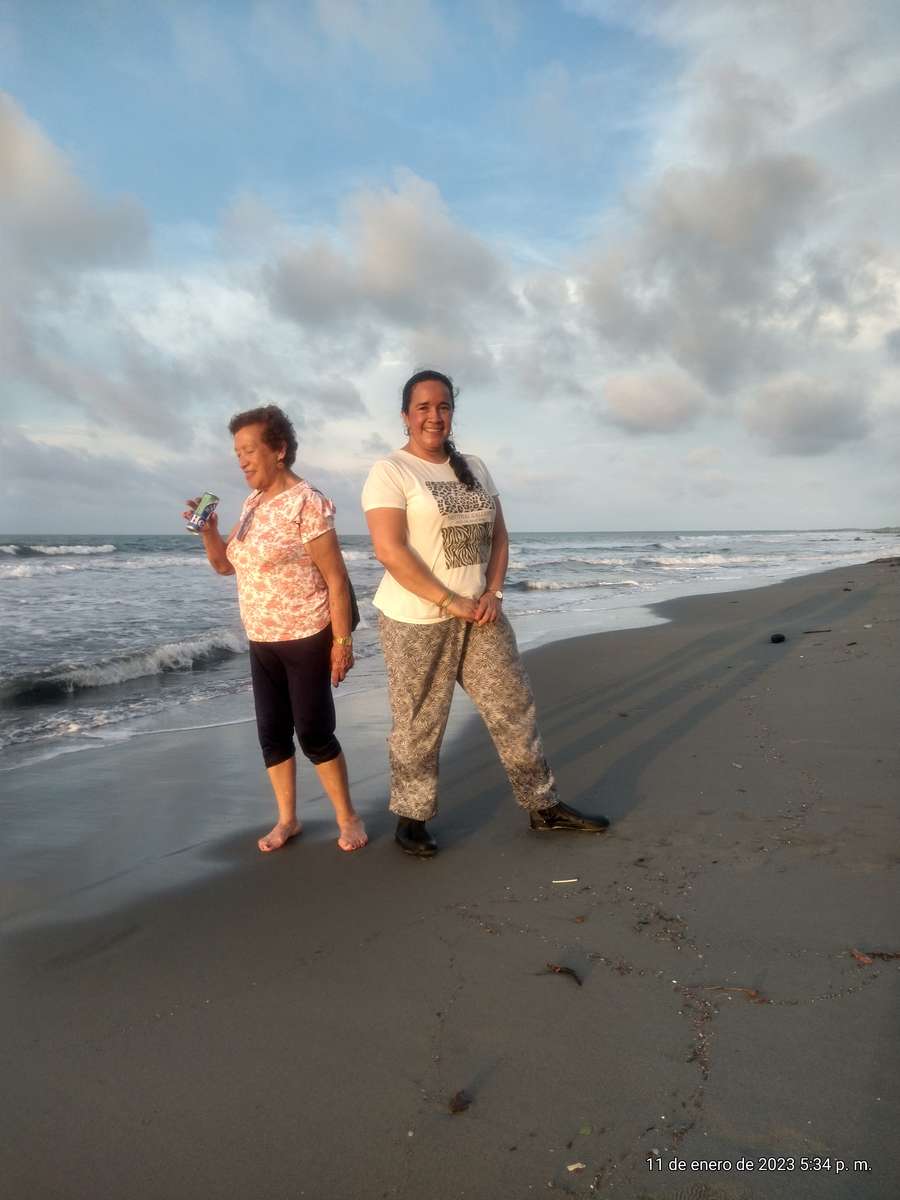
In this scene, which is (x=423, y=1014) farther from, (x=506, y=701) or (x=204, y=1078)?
(x=506, y=701)

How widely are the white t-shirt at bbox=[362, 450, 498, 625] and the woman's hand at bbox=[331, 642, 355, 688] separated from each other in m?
0.23

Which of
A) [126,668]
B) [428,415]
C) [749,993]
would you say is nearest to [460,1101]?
[749,993]

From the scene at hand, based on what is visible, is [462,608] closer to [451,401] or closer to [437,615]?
[437,615]

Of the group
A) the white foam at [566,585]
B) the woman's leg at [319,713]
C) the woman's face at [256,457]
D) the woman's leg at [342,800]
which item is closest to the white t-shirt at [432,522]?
the woman's leg at [319,713]

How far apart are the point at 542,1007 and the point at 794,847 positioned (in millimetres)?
1417

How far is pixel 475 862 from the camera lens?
9.79 feet

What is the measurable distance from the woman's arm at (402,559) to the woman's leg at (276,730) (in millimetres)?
669

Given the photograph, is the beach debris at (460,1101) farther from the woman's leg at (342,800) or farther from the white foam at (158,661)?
the white foam at (158,661)

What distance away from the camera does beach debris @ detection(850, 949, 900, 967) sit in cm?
209

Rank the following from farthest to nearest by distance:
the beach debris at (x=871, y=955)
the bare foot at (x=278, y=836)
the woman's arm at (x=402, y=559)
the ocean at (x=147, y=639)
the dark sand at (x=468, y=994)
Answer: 1. the ocean at (x=147, y=639)
2. the bare foot at (x=278, y=836)
3. the woman's arm at (x=402, y=559)
4. the beach debris at (x=871, y=955)
5. the dark sand at (x=468, y=994)

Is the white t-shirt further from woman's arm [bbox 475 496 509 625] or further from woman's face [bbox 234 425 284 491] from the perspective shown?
woman's face [bbox 234 425 284 491]

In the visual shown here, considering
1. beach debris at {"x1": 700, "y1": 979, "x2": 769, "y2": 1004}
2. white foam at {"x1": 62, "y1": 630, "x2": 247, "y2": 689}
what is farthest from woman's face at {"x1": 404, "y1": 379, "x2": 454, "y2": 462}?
white foam at {"x1": 62, "y1": 630, "x2": 247, "y2": 689}

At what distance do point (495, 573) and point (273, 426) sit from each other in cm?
112

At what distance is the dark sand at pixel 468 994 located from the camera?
1.56 metres
